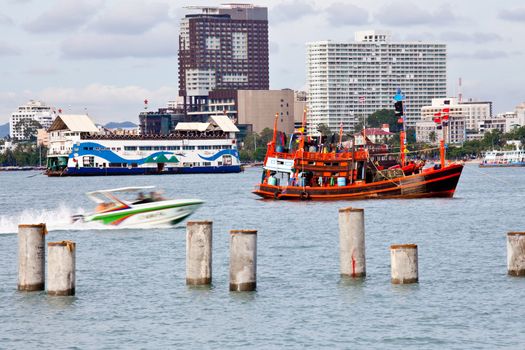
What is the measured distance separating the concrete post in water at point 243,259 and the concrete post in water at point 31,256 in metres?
5.97

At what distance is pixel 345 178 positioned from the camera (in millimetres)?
113500

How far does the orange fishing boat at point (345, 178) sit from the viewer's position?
11300 cm

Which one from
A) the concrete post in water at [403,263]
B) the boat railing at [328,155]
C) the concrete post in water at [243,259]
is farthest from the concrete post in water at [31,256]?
the boat railing at [328,155]

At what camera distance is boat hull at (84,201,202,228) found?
69.2 m

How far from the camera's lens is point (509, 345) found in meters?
36.9

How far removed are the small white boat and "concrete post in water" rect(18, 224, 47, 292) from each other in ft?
Answer: 84.8

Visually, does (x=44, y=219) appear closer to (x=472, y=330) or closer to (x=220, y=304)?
(x=220, y=304)

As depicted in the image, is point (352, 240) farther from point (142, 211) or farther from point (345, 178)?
point (345, 178)

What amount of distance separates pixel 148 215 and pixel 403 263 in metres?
29.4

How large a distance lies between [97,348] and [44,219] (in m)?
40.1

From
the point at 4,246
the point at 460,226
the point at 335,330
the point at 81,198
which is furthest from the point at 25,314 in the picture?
the point at 81,198

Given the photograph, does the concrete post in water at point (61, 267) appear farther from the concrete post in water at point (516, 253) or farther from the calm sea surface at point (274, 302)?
the concrete post in water at point (516, 253)

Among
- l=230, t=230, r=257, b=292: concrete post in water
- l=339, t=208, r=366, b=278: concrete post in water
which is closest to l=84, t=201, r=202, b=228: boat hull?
l=339, t=208, r=366, b=278: concrete post in water

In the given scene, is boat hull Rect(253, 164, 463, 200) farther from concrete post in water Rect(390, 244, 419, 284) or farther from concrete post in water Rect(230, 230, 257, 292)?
concrete post in water Rect(230, 230, 257, 292)
